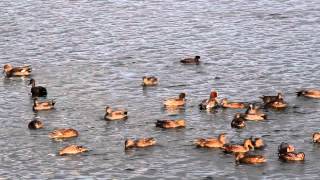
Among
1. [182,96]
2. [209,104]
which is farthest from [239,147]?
[182,96]

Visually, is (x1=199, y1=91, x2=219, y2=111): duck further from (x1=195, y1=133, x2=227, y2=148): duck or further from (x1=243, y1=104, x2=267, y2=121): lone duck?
(x1=195, y1=133, x2=227, y2=148): duck

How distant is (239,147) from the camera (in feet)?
106

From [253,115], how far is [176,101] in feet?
12.0

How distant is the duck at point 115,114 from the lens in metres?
36.7

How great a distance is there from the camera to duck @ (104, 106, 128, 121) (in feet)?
120

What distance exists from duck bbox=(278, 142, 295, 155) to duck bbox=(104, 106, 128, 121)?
7.44 meters

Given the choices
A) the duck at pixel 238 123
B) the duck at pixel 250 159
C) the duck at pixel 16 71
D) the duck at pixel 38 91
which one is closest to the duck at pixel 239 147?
the duck at pixel 250 159

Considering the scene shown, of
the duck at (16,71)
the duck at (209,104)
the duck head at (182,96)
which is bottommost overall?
the duck at (209,104)

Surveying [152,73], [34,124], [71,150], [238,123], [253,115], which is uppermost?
[152,73]

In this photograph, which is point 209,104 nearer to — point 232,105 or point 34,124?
point 232,105

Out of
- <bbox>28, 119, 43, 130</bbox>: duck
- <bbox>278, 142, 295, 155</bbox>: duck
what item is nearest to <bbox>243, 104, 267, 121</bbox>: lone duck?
<bbox>278, 142, 295, 155</bbox>: duck

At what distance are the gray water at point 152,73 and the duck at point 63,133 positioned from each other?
1.02 feet

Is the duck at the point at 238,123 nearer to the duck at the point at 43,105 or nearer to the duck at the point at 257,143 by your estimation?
the duck at the point at 257,143

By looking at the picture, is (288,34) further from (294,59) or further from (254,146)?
(254,146)
